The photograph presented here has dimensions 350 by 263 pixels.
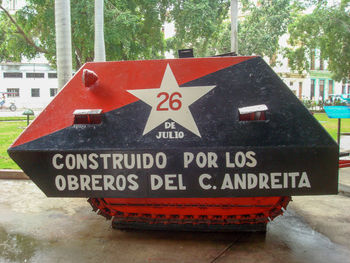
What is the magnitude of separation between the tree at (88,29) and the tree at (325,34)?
9.46 m

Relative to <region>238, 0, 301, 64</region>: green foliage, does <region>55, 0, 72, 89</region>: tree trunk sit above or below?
below

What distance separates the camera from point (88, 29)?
14.0m

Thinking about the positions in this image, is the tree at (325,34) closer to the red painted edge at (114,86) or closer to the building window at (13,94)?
the red painted edge at (114,86)

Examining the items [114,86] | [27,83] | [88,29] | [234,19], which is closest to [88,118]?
[114,86]

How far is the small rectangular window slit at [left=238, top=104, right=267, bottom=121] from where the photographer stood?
2652 millimetres

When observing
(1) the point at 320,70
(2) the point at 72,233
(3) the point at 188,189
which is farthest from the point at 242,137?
(1) the point at 320,70

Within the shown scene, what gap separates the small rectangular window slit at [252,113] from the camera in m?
2.65

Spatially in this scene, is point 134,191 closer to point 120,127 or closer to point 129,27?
point 120,127

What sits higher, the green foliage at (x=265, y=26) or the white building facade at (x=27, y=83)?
the green foliage at (x=265, y=26)

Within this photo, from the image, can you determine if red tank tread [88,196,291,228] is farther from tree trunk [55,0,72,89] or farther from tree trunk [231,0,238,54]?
tree trunk [231,0,238,54]

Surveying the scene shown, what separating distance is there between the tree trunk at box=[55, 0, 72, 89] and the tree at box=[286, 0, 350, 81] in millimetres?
17050

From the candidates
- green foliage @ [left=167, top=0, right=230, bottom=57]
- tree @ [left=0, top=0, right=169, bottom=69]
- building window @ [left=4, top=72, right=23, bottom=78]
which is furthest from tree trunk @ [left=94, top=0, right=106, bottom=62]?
building window @ [left=4, top=72, right=23, bottom=78]

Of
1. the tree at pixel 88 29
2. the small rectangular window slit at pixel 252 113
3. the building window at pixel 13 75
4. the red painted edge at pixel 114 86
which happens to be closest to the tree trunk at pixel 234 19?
the tree at pixel 88 29

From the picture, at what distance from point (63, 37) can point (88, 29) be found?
7.04 m
